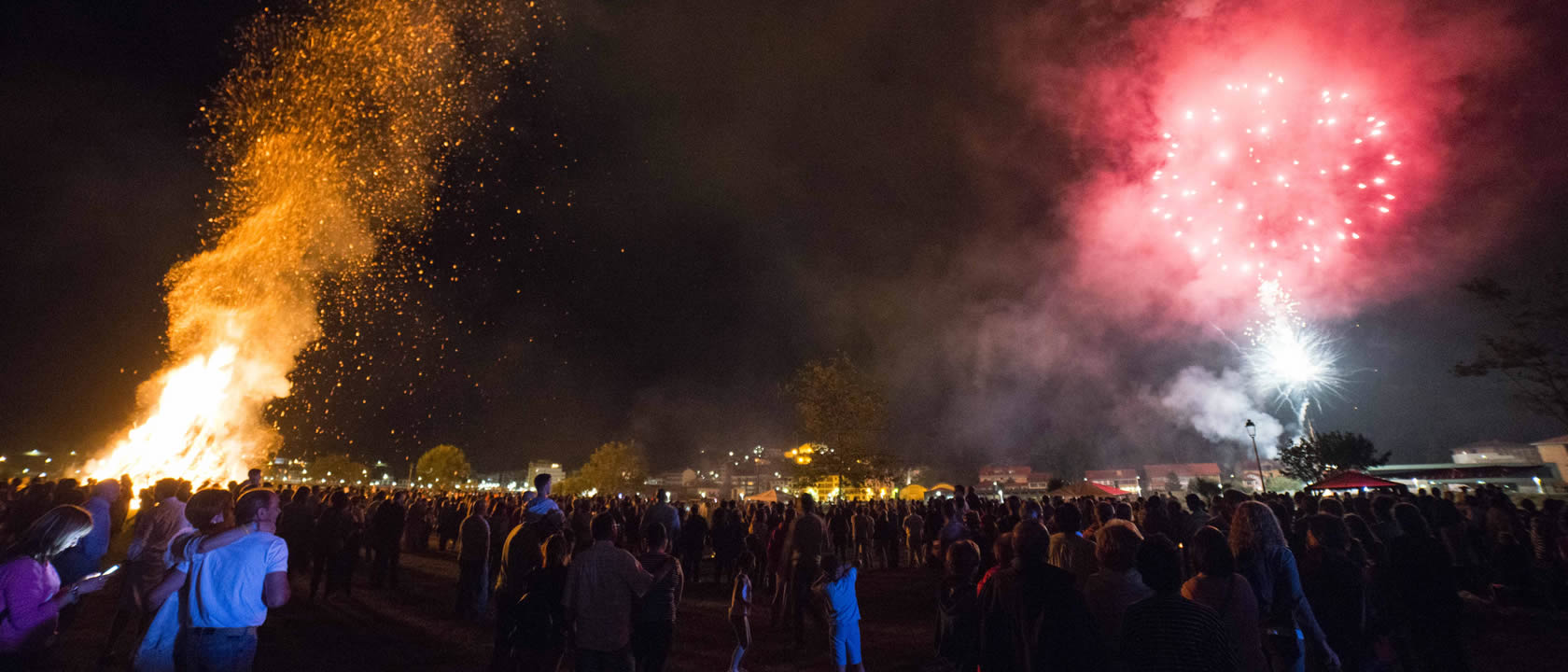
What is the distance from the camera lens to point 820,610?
692 centimetres

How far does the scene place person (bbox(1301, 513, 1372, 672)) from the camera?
5043 mm

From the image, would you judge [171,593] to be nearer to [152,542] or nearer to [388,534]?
[152,542]

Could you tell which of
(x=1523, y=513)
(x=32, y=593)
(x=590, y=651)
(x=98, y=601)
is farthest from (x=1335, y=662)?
(x=98, y=601)

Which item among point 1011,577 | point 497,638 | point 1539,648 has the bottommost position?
point 1539,648

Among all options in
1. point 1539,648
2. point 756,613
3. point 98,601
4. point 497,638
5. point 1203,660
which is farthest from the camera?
point 756,613

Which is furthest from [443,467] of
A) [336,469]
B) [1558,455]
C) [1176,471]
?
[1558,455]

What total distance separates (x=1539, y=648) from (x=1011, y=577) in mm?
11217

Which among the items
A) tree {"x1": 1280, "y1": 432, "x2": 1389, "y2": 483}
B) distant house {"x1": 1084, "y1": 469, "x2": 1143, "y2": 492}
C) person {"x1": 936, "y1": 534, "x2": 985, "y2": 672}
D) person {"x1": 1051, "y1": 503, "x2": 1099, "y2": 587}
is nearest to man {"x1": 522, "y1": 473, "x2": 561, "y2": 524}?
person {"x1": 936, "y1": 534, "x2": 985, "y2": 672}

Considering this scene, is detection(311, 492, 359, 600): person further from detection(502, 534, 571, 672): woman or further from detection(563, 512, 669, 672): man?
detection(563, 512, 669, 672): man

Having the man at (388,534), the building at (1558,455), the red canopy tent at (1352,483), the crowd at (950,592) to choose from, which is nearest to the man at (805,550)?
the crowd at (950,592)

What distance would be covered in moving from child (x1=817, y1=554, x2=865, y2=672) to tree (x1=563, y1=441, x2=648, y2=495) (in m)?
78.2

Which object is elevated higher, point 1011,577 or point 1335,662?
point 1011,577

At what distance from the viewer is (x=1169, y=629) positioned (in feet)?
9.32

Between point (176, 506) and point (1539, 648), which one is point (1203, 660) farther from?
point (1539, 648)
